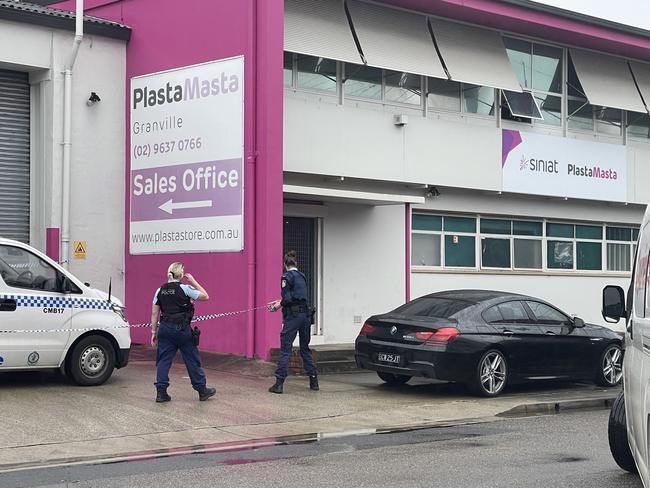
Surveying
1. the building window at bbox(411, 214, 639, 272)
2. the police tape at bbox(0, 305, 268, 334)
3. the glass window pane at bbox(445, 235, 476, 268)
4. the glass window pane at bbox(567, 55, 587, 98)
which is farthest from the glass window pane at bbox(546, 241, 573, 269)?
the police tape at bbox(0, 305, 268, 334)

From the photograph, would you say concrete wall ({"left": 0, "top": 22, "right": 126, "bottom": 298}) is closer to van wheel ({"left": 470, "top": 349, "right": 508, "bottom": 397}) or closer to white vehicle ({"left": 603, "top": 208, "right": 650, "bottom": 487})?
van wheel ({"left": 470, "top": 349, "right": 508, "bottom": 397})

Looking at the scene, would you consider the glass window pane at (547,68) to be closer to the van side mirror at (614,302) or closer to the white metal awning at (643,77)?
the white metal awning at (643,77)

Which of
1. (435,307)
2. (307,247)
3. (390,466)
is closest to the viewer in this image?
(390,466)

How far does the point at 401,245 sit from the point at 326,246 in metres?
1.86

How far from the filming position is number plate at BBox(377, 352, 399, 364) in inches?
537

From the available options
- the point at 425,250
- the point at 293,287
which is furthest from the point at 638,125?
the point at 293,287

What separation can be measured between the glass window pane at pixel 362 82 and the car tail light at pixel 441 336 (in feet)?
22.7

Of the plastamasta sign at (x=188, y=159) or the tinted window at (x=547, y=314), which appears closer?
the tinted window at (x=547, y=314)

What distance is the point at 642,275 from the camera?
694cm

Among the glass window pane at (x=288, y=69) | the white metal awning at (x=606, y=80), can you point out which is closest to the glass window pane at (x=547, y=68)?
the white metal awning at (x=606, y=80)

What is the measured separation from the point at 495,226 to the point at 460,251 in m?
1.30

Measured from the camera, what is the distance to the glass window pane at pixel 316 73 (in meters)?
18.3

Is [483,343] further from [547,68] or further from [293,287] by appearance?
[547,68]

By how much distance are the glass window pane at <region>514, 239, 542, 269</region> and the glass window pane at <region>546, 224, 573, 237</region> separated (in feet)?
1.51
